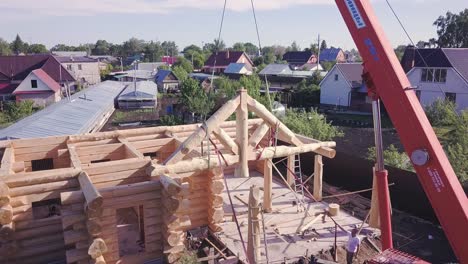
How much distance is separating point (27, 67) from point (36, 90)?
7496 millimetres

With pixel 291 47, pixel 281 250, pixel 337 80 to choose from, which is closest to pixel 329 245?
pixel 281 250

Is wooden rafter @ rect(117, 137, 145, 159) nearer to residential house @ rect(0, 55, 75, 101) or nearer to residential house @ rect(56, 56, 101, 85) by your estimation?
residential house @ rect(0, 55, 75, 101)

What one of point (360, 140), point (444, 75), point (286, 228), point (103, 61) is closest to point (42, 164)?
point (286, 228)

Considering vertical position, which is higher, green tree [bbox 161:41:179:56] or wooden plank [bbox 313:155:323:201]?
green tree [bbox 161:41:179:56]

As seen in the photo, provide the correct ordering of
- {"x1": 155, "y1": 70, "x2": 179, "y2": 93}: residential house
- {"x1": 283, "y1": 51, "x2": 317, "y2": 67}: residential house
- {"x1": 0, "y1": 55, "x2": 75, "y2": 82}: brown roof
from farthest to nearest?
1. {"x1": 283, "y1": 51, "x2": 317, "y2": 67}: residential house
2. {"x1": 155, "y1": 70, "x2": 179, "y2": 93}: residential house
3. {"x1": 0, "y1": 55, "x2": 75, "y2": 82}: brown roof

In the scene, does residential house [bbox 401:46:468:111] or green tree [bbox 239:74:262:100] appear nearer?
green tree [bbox 239:74:262:100]

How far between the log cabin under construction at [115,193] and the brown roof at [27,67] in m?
37.8

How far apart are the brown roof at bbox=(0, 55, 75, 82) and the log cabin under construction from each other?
124ft

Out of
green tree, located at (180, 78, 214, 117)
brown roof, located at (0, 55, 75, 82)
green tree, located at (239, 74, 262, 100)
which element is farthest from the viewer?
brown roof, located at (0, 55, 75, 82)

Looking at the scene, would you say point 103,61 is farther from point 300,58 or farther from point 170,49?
point 170,49

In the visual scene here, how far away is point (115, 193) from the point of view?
9203 mm

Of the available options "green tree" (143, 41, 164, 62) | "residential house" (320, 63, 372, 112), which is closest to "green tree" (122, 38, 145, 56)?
A: "green tree" (143, 41, 164, 62)

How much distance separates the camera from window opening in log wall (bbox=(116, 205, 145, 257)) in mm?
10719

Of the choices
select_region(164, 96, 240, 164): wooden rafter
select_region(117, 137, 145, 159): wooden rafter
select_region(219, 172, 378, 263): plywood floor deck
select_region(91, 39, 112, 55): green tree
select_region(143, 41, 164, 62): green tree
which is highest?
select_region(91, 39, 112, 55): green tree
